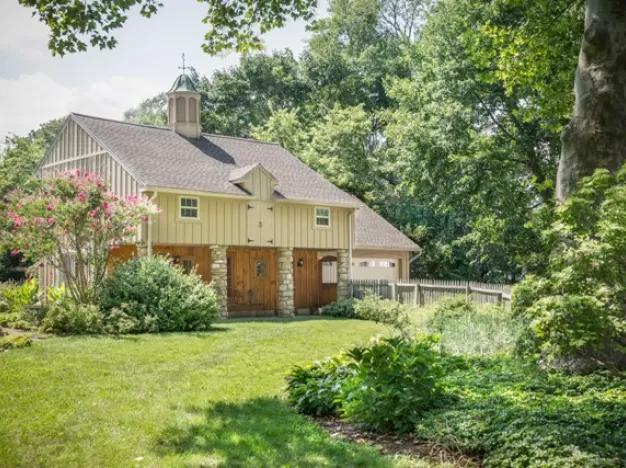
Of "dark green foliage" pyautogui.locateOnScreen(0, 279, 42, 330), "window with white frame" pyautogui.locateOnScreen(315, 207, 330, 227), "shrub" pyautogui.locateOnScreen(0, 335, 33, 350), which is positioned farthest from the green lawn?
"window with white frame" pyautogui.locateOnScreen(315, 207, 330, 227)

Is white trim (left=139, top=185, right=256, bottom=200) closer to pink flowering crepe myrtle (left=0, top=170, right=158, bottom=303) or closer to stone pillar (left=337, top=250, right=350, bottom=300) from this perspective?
pink flowering crepe myrtle (left=0, top=170, right=158, bottom=303)

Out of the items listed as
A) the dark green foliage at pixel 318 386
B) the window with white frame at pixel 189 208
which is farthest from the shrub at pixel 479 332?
the window with white frame at pixel 189 208

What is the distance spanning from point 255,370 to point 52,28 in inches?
232

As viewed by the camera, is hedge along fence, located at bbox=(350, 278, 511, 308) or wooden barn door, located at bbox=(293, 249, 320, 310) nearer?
hedge along fence, located at bbox=(350, 278, 511, 308)

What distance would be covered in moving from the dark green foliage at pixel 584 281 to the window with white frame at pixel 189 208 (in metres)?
15.3

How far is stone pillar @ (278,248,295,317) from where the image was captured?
22.9 metres

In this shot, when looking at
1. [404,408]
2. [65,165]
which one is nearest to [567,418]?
[404,408]

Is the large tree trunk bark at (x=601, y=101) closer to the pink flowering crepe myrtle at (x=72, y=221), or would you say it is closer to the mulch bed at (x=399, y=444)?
the mulch bed at (x=399, y=444)

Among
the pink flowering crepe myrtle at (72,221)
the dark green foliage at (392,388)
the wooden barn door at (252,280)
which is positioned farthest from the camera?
the wooden barn door at (252,280)

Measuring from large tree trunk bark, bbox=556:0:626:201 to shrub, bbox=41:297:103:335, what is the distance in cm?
1095

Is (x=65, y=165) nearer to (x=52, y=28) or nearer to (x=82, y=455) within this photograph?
(x=52, y=28)

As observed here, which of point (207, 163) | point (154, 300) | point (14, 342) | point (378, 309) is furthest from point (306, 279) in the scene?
point (14, 342)

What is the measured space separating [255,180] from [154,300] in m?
7.29

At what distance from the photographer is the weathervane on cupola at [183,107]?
2431 cm
